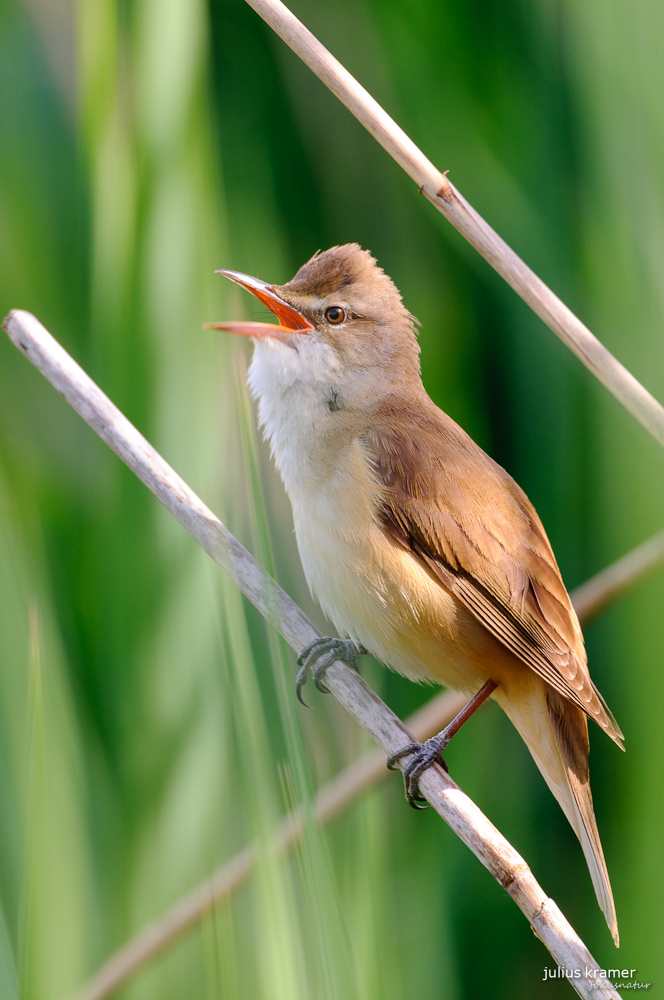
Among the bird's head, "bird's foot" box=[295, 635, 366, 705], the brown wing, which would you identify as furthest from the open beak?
"bird's foot" box=[295, 635, 366, 705]

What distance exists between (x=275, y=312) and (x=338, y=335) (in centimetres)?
14

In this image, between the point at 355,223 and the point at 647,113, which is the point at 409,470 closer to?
the point at 647,113

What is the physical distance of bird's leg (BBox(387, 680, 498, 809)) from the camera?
139 centimetres

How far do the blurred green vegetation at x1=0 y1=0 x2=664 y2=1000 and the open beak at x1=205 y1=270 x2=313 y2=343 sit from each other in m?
0.05

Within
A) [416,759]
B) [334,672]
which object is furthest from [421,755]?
[334,672]

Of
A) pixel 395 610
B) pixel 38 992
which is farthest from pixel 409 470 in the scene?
pixel 38 992

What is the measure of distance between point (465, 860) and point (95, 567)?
102 cm

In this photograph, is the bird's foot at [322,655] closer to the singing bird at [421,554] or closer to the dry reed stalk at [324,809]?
the singing bird at [421,554]

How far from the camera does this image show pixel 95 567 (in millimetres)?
1321

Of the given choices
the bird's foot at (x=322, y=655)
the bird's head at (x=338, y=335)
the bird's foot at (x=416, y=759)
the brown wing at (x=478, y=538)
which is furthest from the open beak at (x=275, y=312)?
the bird's foot at (x=416, y=759)

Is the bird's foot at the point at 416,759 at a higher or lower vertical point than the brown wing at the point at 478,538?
lower

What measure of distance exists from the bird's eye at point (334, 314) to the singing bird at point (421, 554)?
0.04 meters

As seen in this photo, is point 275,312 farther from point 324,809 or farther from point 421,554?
point 324,809

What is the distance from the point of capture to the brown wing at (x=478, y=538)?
150cm
